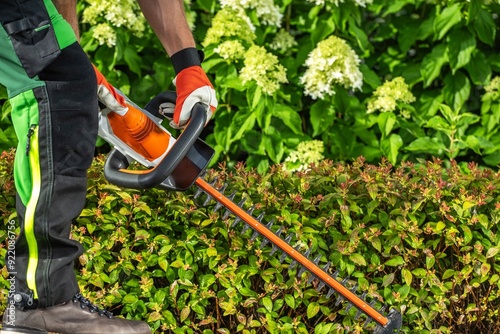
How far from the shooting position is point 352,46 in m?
5.18

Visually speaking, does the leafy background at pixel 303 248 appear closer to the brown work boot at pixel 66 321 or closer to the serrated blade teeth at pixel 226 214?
the serrated blade teeth at pixel 226 214

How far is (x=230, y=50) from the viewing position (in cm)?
471

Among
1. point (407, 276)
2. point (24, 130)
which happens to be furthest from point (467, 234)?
point (24, 130)

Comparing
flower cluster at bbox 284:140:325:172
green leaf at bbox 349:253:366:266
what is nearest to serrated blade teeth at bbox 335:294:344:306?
green leaf at bbox 349:253:366:266

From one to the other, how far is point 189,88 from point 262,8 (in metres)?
1.72

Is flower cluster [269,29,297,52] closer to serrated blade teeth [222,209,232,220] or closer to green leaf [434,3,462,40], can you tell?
green leaf [434,3,462,40]

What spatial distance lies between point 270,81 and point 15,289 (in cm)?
203

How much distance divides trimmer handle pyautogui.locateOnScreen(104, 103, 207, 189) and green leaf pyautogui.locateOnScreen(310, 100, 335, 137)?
5.82 feet

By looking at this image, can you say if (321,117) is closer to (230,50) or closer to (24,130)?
(230,50)

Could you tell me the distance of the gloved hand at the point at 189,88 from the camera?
321cm

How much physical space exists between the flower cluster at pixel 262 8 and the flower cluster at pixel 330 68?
→ 0.90 ft

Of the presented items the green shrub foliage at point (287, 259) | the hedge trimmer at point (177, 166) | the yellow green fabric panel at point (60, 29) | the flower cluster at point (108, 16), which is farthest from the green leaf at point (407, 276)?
the flower cluster at point (108, 16)

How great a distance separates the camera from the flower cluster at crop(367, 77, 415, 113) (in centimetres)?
485

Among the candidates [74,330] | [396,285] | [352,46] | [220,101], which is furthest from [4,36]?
[352,46]
